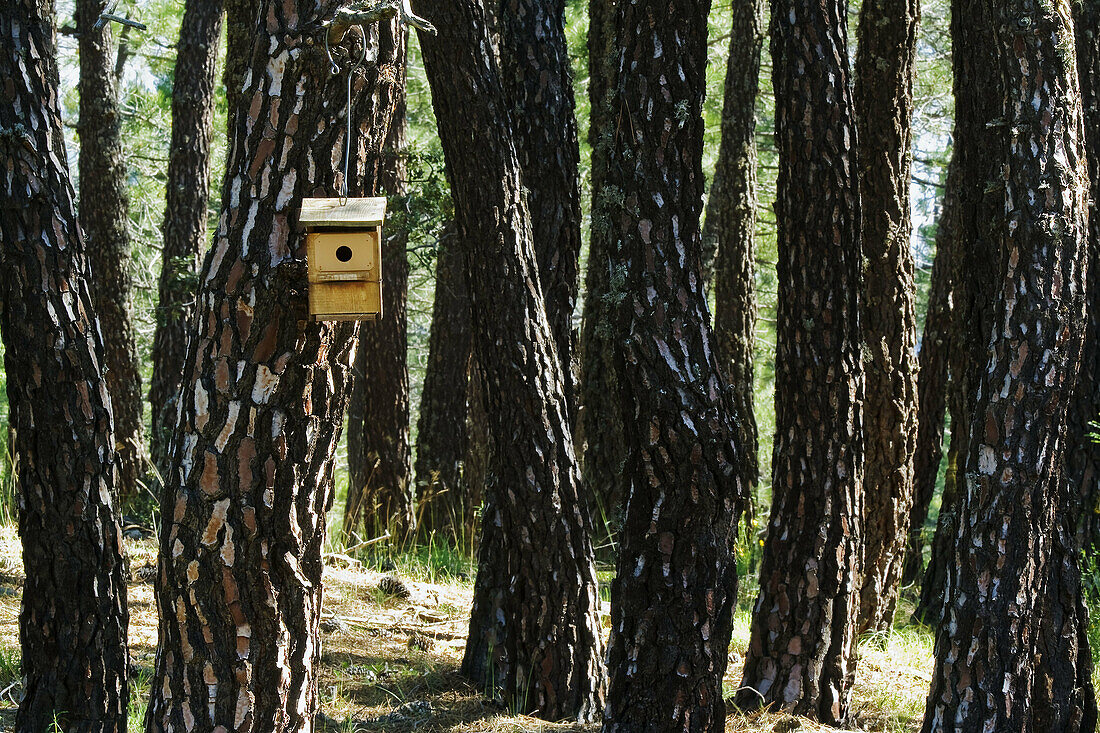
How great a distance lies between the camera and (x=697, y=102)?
12.2 ft

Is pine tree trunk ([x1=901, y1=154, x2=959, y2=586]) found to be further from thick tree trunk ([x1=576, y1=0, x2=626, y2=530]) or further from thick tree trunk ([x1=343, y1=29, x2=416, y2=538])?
thick tree trunk ([x1=343, y1=29, x2=416, y2=538])

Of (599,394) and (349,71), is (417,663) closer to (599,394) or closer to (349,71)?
(599,394)

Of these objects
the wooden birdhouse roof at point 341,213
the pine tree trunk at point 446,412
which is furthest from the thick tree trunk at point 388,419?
the wooden birdhouse roof at point 341,213

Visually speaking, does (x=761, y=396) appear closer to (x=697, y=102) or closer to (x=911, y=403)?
(x=911, y=403)

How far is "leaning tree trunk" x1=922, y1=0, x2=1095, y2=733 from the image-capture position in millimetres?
4059

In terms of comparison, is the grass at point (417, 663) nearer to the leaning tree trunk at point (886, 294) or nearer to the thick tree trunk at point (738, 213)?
the leaning tree trunk at point (886, 294)

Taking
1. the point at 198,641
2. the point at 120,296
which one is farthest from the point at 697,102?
the point at 120,296

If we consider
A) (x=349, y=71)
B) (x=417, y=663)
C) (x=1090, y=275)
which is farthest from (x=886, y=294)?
(x=349, y=71)

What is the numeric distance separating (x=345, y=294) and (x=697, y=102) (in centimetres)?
171

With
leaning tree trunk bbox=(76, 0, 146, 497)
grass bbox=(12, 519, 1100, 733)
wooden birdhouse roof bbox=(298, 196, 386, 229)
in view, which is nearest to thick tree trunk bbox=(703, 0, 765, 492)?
grass bbox=(12, 519, 1100, 733)

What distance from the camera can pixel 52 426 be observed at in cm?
370

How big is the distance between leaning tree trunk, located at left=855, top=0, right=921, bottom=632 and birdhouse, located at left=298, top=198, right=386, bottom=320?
12.8ft

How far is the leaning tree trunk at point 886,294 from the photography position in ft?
19.6

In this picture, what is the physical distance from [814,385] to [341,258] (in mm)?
2612
